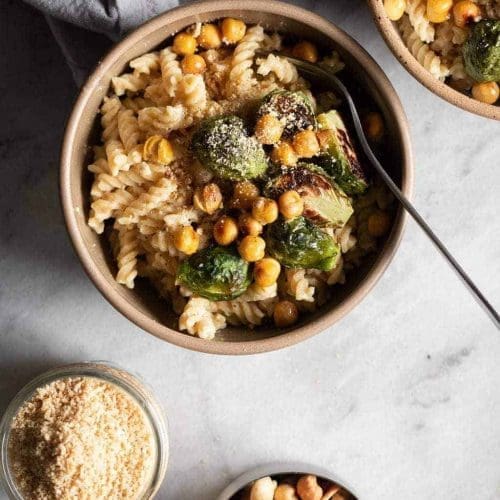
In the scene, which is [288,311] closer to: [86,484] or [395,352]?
[395,352]

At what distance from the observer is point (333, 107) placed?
257cm

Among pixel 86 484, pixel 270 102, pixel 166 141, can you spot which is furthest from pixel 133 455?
pixel 270 102

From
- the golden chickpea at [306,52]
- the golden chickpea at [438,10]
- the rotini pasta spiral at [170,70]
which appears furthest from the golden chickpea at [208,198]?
the golden chickpea at [438,10]

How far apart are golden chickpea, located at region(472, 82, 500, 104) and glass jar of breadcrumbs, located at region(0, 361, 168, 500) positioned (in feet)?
4.65

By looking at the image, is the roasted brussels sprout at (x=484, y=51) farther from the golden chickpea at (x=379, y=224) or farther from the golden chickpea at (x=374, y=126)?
the golden chickpea at (x=379, y=224)

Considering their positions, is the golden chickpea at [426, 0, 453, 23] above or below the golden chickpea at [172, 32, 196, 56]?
above

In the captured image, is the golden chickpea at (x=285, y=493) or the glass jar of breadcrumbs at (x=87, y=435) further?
the golden chickpea at (x=285, y=493)

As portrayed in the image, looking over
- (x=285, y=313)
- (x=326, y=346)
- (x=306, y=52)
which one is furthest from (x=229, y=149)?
(x=326, y=346)

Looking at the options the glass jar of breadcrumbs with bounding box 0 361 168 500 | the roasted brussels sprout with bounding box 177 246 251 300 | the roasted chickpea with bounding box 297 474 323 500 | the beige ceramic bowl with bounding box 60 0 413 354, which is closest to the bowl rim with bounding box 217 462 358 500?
the roasted chickpea with bounding box 297 474 323 500

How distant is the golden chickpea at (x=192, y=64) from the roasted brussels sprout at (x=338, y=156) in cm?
39

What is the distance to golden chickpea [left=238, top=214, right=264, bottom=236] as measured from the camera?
2389 mm

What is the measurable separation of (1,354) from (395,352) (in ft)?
4.51

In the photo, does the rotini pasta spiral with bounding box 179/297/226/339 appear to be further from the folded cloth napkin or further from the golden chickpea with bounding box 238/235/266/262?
the folded cloth napkin

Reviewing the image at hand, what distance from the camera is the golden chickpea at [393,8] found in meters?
2.48
